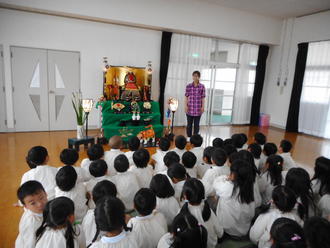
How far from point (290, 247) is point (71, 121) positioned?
18.8ft

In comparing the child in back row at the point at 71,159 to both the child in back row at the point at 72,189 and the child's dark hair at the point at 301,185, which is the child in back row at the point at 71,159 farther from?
the child's dark hair at the point at 301,185

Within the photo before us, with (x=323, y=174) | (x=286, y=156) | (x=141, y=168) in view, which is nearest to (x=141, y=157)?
(x=141, y=168)

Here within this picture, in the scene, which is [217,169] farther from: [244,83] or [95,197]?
[244,83]

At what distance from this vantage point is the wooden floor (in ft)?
7.87

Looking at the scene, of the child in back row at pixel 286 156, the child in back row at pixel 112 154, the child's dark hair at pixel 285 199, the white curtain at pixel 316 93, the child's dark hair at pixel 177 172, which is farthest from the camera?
the white curtain at pixel 316 93

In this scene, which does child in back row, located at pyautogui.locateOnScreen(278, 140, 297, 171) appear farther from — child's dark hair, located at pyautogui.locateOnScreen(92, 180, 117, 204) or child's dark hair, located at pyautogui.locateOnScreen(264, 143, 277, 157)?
child's dark hair, located at pyautogui.locateOnScreen(92, 180, 117, 204)

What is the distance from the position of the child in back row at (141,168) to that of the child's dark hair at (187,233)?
1177 mm

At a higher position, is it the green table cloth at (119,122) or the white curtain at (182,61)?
the white curtain at (182,61)

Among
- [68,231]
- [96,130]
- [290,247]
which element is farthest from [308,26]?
[68,231]

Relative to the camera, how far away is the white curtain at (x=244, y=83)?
7944 mm

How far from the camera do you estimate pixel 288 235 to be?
1262 millimetres

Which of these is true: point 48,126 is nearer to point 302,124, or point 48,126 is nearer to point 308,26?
point 302,124

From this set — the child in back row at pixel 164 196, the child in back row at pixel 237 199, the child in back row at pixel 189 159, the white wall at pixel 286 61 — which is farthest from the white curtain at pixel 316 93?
the child in back row at pixel 164 196

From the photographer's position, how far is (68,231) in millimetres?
1405
